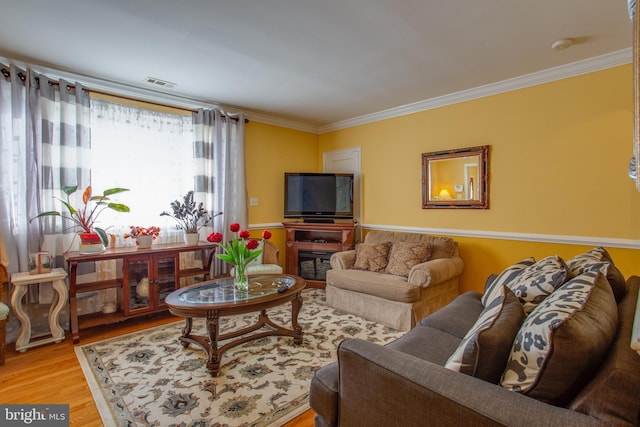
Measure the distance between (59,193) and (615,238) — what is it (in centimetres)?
525

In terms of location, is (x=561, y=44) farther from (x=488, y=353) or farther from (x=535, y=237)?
(x=488, y=353)

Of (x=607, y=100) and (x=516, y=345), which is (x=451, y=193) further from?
(x=516, y=345)

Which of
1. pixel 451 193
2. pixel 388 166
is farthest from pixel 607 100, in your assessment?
pixel 388 166

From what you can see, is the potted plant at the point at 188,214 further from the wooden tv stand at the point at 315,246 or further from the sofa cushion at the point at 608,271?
the sofa cushion at the point at 608,271

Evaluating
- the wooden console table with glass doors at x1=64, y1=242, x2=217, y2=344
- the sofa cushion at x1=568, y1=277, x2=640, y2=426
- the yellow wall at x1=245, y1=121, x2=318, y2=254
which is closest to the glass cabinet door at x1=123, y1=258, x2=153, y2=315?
the wooden console table with glass doors at x1=64, y1=242, x2=217, y2=344

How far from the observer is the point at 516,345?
102 centimetres

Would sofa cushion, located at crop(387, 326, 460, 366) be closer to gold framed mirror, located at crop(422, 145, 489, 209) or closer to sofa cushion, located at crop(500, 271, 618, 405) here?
sofa cushion, located at crop(500, 271, 618, 405)

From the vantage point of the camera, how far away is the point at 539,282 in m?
1.58

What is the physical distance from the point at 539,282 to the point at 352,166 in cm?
362

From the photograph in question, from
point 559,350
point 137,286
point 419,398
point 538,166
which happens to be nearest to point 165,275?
point 137,286

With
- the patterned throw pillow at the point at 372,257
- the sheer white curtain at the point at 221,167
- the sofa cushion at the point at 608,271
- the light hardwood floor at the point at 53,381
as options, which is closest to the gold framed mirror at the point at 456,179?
the patterned throw pillow at the point at 372,257

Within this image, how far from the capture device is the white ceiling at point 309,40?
210 cm

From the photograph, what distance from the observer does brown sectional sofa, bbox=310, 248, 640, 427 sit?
79 cm

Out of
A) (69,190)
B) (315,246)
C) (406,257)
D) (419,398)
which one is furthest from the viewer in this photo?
(315,246)
